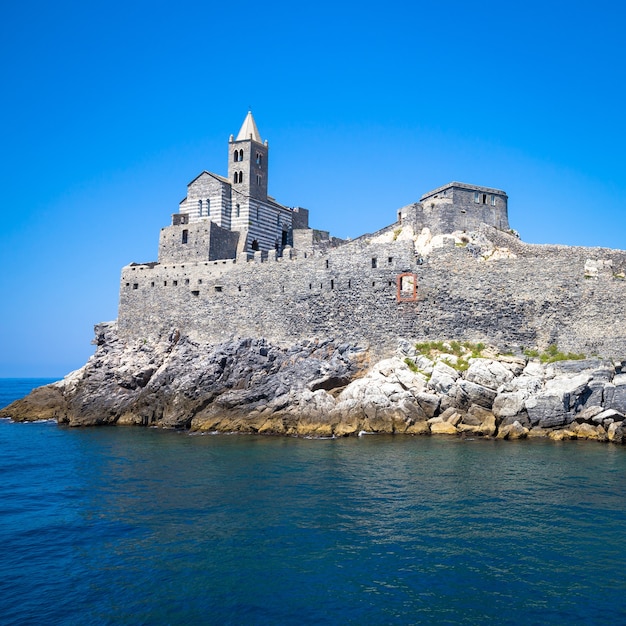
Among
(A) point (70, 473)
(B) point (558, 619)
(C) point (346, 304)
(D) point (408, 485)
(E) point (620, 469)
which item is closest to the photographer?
(B) point (558, 619)

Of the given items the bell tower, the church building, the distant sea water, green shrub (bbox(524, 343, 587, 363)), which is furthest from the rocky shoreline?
the bell tower

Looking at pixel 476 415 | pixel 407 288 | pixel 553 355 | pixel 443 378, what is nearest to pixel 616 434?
pixel 553 355

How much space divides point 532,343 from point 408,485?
57.4ft

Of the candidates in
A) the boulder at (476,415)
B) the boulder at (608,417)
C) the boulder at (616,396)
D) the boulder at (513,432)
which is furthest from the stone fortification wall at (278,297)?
→ the boulder at (608,417)

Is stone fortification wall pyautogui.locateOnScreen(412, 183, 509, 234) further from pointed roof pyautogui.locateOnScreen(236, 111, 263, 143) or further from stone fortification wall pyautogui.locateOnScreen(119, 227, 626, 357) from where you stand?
pointed roof pyautogui.locateOnScreen(236, 111, 263, 143)

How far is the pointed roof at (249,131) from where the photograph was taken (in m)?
51.6

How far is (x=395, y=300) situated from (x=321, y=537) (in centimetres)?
2411

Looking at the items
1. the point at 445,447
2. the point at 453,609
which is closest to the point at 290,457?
the point at 445,447

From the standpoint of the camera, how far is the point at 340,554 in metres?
16.7

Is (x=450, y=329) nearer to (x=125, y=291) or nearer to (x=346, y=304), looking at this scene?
(x=346, y=304)

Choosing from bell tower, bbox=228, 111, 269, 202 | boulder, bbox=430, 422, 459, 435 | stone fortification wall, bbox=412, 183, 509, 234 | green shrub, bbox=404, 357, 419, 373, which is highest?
bell tower, bbox=228, 111, 269, 202

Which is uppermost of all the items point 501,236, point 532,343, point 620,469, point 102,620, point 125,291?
point 501,236

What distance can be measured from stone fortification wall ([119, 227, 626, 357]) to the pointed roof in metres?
11.8

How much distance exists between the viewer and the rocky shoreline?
3288cm
